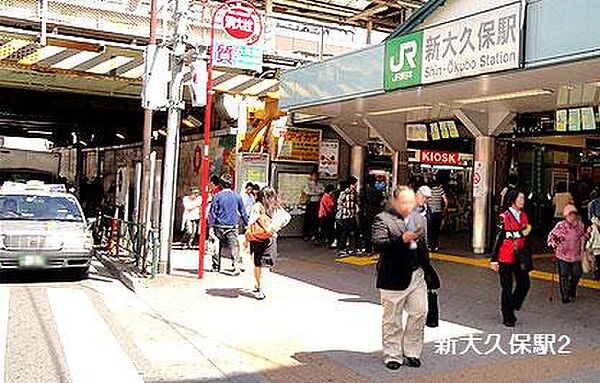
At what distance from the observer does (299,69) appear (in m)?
14.5

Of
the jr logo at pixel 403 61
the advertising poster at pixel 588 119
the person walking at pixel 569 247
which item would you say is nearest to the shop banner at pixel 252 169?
the jr logo at pixel 403 61

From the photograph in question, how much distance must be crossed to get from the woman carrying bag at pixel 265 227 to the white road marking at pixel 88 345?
2.42 m

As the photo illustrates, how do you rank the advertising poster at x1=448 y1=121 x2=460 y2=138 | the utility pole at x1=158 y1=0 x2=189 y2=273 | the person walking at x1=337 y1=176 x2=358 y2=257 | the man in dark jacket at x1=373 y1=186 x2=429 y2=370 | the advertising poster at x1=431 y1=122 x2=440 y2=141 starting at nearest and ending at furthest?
1. the man in dark jacket at x1=373 y1=186 x2=429 y2=370
2. the utility pole at x1=158 y1=0 x2=189 y2=273
3. the person walking at x1=337 y1=176 x2=358 y2=257
4. the advertising poster at x1=448 y1=121 x2=460 y2=138
5. the advertising poster at x1=431 y1=122 x2=440 y2=141

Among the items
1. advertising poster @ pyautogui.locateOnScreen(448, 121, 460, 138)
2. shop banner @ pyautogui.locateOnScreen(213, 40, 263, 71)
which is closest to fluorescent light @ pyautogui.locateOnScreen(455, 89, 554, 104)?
advertising poster @ pyautogui.locateOnScreen(448, 121, 460, 138)

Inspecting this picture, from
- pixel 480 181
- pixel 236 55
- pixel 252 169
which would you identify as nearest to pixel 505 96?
pixel 480 181

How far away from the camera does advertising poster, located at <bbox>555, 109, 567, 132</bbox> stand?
12.9m

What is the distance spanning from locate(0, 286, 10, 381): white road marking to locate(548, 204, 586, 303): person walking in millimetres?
7444

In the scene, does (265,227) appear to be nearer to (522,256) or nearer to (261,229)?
(261,229)

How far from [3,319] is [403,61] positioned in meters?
7.66

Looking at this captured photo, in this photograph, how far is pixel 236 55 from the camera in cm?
1314

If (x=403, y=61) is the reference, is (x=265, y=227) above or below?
below

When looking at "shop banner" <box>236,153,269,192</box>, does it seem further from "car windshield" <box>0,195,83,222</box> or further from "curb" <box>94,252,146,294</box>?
"car windshield" <box>0,195,83,222</box>

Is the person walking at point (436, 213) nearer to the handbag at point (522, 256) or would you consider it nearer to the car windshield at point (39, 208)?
the handbag at point (522, 256)

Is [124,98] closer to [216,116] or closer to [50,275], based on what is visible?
[216,116]
